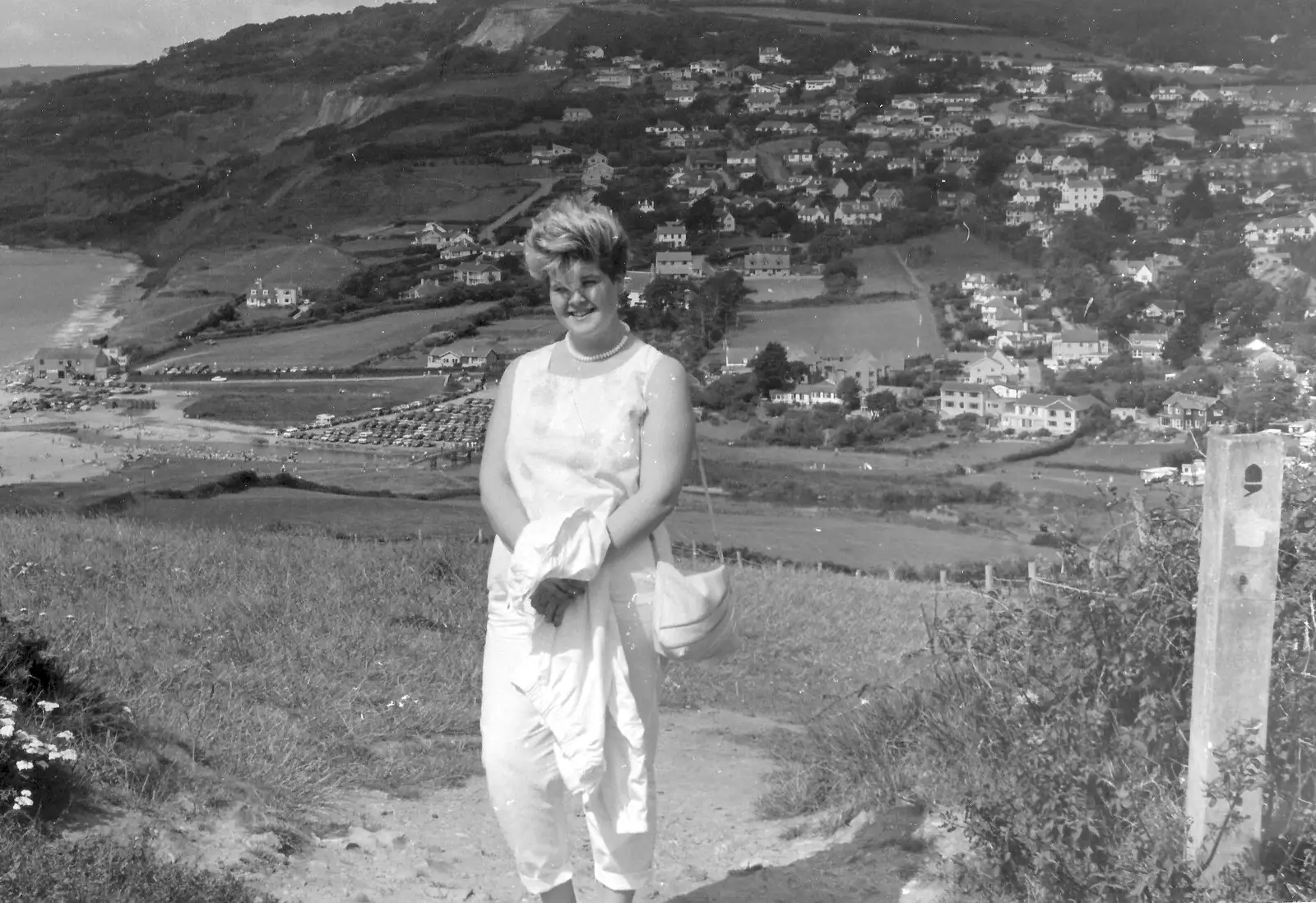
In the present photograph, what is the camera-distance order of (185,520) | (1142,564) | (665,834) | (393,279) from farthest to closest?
(393,279) → (185,520) → (665,834) → (1142,564)

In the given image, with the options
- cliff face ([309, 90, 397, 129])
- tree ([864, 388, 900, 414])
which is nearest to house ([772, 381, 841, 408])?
tree ([864, 388, 900, 414])

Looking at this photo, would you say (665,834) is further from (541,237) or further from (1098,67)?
(1098,67)

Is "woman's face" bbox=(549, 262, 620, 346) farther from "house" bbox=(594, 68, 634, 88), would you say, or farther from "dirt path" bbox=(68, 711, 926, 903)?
"house" bbox=(594, 68, 634, 88)

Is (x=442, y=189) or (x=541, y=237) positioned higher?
(x=442, y=189)

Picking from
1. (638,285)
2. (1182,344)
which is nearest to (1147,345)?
(1182,344)

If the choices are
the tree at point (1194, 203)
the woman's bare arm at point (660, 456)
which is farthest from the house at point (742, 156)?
the woman's bare arm at point (660, 456)

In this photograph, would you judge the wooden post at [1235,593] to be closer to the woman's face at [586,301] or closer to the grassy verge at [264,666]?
the woman's face at [586,301]

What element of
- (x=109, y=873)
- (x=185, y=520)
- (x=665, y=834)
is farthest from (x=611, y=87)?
(x=109, y=873)

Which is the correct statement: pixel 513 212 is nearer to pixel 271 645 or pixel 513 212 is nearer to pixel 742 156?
pixel 742 156
